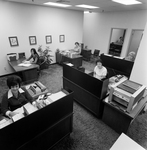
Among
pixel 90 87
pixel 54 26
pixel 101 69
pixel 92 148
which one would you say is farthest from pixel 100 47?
pixel 92 148

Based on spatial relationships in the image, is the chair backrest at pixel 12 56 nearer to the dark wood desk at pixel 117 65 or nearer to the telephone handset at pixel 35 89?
the telephone handset at pixel 35 89

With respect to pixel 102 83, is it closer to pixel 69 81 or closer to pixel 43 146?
pixel 69 81

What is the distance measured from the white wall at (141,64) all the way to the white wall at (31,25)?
4322mm

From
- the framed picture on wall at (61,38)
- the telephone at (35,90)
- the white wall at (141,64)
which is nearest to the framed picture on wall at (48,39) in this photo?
the framed picture on wall at (61,38)

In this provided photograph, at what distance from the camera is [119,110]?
2.12 meters

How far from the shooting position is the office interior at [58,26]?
404 centimetres

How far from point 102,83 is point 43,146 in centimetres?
160

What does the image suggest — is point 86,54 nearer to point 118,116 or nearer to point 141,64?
point 141,64

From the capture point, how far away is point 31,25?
4.77 metres

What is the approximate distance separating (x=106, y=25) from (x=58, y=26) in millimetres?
3281

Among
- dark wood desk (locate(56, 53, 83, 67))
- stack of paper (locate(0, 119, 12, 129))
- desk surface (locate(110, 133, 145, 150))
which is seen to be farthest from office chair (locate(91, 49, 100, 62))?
stack of paper (locate(0, 119, 12, 129))

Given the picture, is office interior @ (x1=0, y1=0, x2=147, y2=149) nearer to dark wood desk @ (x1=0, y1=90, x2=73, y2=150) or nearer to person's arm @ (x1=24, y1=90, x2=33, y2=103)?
dark wood desk @ (x1=0, y1=90, x2=73, y2=150)

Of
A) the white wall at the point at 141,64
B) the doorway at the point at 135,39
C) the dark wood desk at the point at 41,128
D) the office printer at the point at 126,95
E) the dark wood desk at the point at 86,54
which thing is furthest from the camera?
the dark wood desk at the point at 86,54

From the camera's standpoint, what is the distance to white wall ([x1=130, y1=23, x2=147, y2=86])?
100 inches
